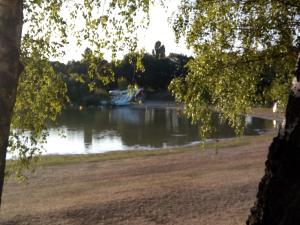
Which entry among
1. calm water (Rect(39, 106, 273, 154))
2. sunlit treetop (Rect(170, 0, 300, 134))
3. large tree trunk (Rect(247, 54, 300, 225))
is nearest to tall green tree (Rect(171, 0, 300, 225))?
sunlit treetop (Rect(170, 0, 300, 134))

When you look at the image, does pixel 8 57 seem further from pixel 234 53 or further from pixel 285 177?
pixel 234 53

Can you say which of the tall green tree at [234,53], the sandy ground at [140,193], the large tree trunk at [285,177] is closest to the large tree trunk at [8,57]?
the large tree trunk at [285,177]

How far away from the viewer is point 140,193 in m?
14.7

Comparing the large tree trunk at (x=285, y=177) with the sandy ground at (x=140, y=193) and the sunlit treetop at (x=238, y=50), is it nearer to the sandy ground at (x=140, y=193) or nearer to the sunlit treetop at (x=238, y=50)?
the sunlit treetop at (x=238, y=50)

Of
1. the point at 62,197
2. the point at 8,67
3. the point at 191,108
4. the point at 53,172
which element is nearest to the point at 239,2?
the point at 191,108

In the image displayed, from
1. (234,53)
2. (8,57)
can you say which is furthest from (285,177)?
(234,53)

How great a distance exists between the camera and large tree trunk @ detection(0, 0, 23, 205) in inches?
158

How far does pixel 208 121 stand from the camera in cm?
954

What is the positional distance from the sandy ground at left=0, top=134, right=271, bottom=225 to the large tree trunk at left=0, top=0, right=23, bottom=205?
26.0ft

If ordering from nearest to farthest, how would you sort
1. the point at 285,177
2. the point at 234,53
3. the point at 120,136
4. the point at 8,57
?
the point at 285,177
the point at 8,57
the point at 234,53
the point at 120,136

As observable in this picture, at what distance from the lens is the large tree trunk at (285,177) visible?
3209 millimetres

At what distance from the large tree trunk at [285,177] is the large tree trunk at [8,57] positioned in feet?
6.39

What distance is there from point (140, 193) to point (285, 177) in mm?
11557

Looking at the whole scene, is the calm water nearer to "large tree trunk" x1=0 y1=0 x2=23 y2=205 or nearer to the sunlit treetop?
the sunlit treetop
